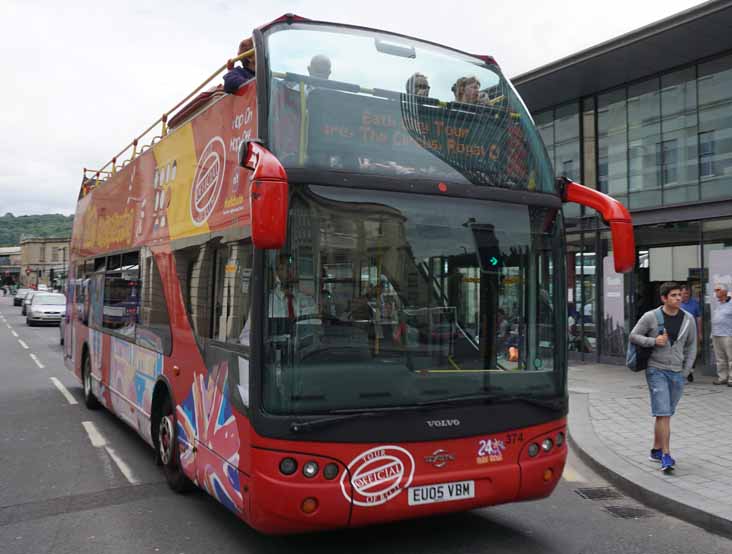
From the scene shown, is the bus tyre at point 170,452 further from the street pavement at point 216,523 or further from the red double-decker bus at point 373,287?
the red double-decker bus at point 373,287

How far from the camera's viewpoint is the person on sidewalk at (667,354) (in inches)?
257

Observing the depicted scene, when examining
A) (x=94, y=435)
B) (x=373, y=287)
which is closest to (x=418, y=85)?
(x=373, y=287)

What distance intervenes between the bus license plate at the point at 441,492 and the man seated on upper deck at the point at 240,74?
2873mm

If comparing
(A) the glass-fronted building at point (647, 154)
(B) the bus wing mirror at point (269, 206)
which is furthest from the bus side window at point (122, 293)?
(A) the glass-fronted building at point (647, 154)

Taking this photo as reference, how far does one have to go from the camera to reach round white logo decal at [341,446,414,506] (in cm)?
413

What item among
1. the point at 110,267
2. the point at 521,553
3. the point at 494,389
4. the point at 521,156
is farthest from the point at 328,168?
the point at 110,267

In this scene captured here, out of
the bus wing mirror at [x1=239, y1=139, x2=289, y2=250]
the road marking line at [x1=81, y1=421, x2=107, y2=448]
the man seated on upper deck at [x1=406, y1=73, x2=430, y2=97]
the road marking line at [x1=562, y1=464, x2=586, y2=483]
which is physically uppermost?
the man seated on upper deck at [x1=406, y1=73, x2=430, y2=97]

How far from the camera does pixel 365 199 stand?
14.2 ft

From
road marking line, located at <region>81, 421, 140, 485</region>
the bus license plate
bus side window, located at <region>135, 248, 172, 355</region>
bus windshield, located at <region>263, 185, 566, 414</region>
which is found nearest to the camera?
bus windshield, located at <region>263, 185, 566, 414</region>

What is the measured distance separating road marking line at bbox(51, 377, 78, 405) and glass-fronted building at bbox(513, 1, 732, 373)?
9264mm

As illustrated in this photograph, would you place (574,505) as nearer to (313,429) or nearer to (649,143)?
(313,429)

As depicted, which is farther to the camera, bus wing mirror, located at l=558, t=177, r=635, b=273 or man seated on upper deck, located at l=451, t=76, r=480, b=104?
man seated on upper deck, located at l=451, t=76, r=480, b=104

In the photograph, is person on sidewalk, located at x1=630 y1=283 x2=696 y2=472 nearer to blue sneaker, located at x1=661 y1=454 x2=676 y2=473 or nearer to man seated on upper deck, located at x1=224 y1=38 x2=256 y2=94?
blue sneaker, located at x1=661 y1=454 x2=676 y2=473

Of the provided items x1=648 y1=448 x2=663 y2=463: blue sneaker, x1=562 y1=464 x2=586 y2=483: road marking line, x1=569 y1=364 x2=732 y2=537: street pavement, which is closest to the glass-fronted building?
x1=569 y1=364 x2=732 y2=537: street pavement
